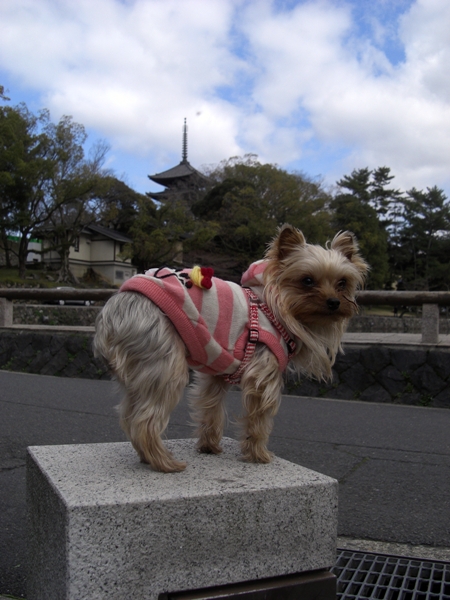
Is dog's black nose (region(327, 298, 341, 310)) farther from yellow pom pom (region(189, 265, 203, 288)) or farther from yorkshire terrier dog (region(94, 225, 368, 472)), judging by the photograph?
yellow pom pom (region(189, 265, 203, 288))

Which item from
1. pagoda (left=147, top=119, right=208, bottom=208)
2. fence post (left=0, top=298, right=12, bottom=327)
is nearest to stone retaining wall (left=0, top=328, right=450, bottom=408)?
fence post (left=0, top=298, right=12, bottom=327)

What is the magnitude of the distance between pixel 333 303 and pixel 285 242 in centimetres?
41

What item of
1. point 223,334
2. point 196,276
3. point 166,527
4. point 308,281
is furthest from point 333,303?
point 166,527

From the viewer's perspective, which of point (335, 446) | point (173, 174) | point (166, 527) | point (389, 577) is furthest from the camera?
point (173, 174)

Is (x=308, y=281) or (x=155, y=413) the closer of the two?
(x=155, y=413)

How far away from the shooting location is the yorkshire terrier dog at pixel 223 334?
2.50 m

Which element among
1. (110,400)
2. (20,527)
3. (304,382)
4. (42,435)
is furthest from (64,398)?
(20,527)

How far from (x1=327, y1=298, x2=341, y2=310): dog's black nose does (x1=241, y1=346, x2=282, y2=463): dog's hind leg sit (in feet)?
1.18

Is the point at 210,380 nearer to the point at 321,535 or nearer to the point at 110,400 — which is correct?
the point at 321,535

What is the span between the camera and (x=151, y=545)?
2.07m

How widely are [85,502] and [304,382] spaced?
606 centimetres

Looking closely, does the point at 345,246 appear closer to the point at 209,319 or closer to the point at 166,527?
the point at 209,319

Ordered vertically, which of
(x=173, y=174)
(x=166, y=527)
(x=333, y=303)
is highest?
(x=173, y=174)

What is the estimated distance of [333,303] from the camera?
2.67 m
